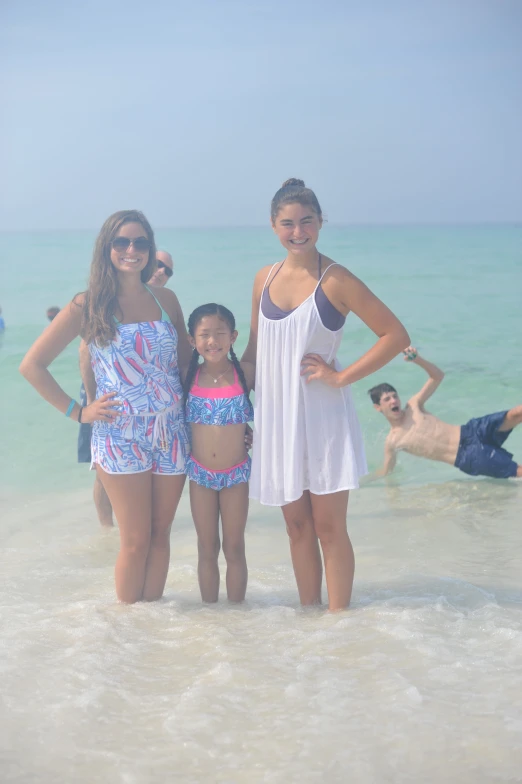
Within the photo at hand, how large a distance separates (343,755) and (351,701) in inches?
13.3

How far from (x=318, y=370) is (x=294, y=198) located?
76cm

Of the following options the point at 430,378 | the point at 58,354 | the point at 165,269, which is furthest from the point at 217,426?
the point at 430,378

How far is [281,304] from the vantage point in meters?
3.63

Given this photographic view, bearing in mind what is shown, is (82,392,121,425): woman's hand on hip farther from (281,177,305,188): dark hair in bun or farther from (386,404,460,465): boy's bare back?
(386,404,460,465): boy's bare back

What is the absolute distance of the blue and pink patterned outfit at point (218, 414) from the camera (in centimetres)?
384

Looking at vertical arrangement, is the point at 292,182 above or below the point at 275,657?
above

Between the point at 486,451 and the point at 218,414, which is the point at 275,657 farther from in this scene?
the point at 486,451

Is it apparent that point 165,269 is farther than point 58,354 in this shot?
Yes

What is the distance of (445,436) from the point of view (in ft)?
24.5

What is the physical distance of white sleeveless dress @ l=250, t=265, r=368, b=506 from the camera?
359cm

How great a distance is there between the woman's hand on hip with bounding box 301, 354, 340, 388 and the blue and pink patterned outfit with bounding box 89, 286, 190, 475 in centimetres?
64

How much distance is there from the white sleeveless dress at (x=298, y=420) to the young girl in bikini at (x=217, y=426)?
0.64 ft

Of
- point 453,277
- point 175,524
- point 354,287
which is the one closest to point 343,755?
point 354,287

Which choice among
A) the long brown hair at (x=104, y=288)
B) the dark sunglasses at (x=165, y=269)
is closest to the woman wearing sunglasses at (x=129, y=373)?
the long brown hair at (x=104, y=288)
